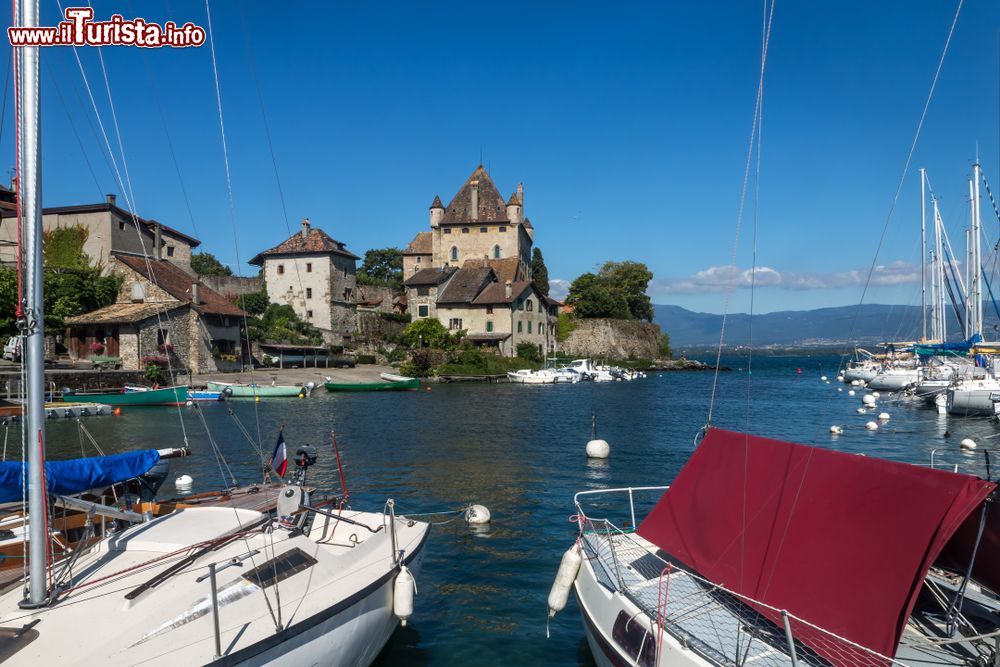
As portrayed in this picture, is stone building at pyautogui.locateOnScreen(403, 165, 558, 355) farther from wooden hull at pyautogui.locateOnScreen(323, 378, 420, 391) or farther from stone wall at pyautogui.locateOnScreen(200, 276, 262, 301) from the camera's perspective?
wooden hull at pyautogui.locateOnScreen(323, 378, 420, 391)

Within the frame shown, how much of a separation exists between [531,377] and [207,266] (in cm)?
5901

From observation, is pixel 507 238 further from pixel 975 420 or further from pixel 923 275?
pixel 975 420

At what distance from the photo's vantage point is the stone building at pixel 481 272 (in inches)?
3088

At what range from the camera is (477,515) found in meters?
17.9

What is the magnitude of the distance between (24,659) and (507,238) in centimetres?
8358

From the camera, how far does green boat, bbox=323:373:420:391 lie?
56781mm

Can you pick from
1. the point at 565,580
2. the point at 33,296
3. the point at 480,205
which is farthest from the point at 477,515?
the point at 480,205

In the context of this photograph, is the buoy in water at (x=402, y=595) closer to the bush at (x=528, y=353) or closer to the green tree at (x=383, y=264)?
the bush at (x=528, y=353)

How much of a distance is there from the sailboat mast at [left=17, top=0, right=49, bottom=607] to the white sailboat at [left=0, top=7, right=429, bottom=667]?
14mm

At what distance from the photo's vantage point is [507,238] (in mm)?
89000

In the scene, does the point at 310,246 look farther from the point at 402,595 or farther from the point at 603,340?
the point at 402,595

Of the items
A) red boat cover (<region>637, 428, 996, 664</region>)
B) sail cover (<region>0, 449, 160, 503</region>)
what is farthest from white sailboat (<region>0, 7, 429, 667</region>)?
red boat cover (<region>637, 428, 996, 664</region>)

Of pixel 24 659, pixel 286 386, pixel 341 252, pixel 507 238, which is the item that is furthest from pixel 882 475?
pixel 507 238

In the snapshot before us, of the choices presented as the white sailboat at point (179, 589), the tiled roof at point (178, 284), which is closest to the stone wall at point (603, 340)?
the tiled roof at point (178, 284)
